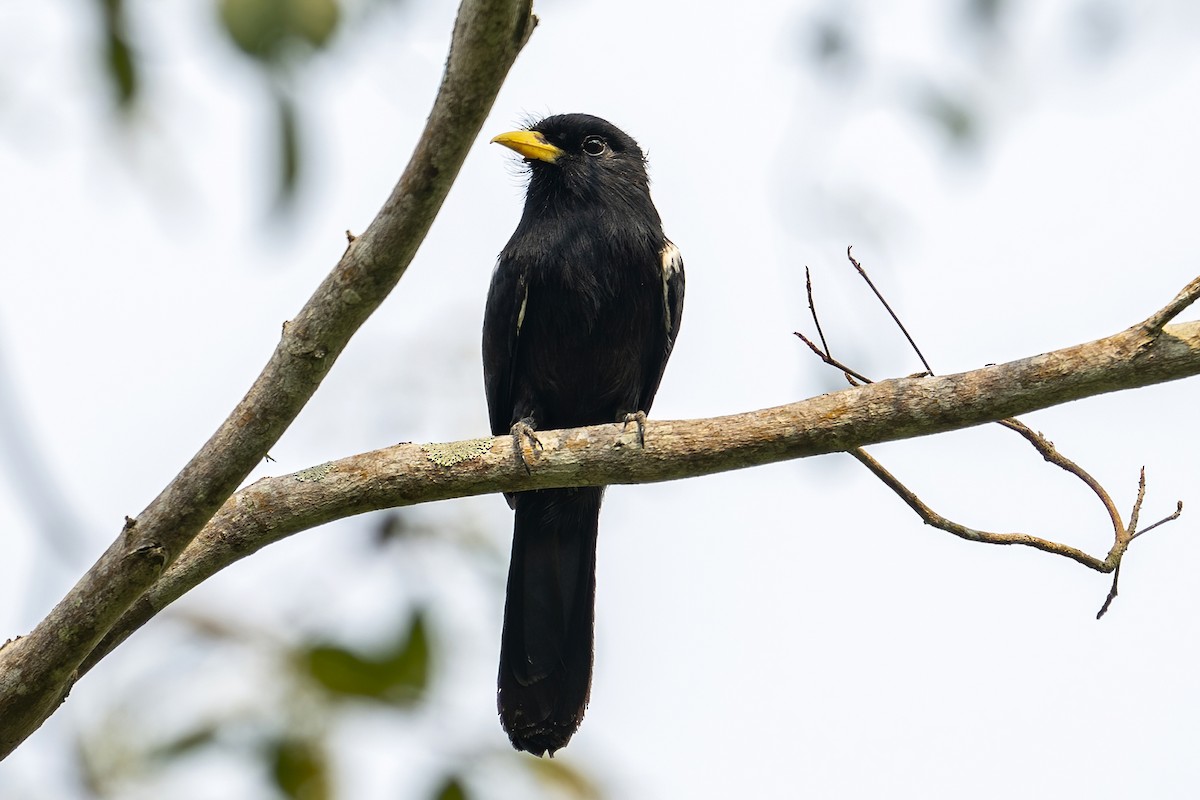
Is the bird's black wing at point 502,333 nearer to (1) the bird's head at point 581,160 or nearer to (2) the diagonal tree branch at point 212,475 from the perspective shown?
(1) the bird's head at point 581,160

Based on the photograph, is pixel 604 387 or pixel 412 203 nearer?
pixel 412 203

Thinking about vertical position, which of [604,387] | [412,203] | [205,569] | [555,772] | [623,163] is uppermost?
[623,163]

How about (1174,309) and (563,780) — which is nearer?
(563,780)

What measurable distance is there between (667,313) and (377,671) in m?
3.34

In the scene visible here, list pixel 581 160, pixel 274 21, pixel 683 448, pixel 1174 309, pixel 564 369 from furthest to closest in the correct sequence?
pixel 581 160 → pixel 564 369 → pixel 683 448 → pixel 1174 309 → pixel 274 21

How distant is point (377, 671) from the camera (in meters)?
1.63

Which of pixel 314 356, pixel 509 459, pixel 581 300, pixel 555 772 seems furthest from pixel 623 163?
pixel 555 772

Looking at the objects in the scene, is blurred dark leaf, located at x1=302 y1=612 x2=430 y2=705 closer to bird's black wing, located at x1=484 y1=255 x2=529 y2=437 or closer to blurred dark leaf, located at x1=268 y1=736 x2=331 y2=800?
blurred dark leaf, located at x1=268 y1=736 x2=331 y2=800

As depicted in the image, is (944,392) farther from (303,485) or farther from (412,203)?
(303,485)

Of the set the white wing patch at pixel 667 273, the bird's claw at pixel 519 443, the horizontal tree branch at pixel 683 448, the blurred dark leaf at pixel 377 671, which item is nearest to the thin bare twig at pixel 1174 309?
the horizontal tree branch at pixel 683 448

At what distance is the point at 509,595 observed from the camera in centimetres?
482

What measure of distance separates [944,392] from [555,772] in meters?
1.56

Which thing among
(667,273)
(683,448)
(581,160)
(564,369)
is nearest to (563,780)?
(683,448)

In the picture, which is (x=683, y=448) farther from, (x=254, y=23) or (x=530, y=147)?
(x=530, y=147)
